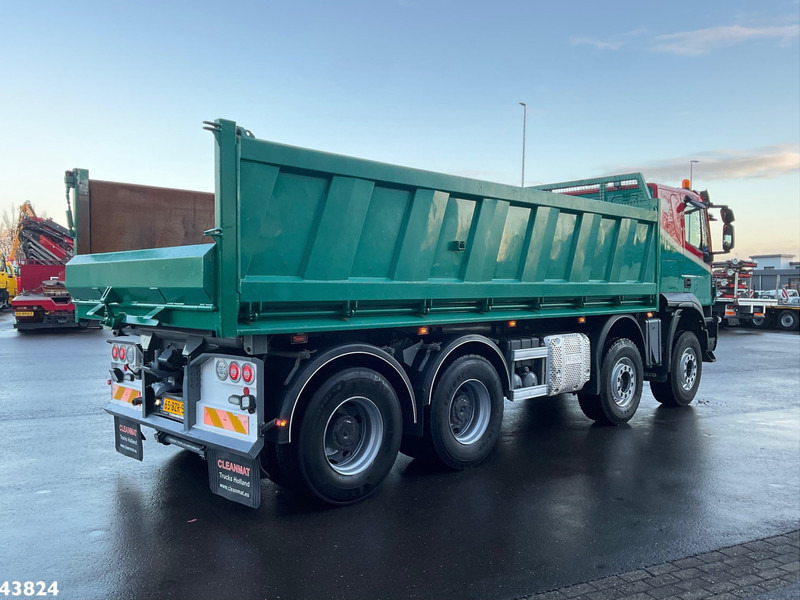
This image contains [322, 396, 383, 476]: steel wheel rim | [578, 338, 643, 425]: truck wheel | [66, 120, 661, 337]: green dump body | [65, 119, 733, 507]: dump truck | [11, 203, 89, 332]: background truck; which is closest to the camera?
[66, 120, 661, 337]: green dump body

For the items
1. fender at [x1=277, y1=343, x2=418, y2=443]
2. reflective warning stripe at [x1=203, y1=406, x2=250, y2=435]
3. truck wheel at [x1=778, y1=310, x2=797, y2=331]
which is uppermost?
fender at [x1=277, y1=343, x2=418, y2=443]

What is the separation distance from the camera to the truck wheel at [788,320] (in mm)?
27203

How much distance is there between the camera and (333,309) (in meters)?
4.97

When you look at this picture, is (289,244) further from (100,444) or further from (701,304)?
(701,304)

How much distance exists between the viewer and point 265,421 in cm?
468

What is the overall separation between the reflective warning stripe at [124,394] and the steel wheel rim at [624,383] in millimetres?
5589

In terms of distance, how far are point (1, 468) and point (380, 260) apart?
407 centimetres

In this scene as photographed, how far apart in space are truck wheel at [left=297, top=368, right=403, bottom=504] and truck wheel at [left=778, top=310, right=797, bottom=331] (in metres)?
27.8

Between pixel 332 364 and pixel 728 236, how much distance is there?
7273 millimetres

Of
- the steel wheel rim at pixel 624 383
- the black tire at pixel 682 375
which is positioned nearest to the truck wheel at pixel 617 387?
the steel wheel rim at pixel 624 383

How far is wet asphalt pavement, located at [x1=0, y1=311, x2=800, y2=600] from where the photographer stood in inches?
149

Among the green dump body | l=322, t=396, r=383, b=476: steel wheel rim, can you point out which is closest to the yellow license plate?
the green dump body

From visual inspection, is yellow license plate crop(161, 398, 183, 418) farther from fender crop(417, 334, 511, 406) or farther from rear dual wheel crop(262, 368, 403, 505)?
fender crop(417, 334, 511, 406)

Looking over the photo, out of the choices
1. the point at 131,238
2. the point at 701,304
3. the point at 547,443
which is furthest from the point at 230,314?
the point at 701,304
